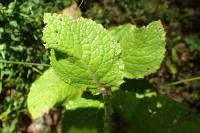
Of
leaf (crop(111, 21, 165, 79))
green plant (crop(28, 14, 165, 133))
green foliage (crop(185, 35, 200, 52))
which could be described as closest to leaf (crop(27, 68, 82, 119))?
green plant (crop(28, 14, 165, 133))

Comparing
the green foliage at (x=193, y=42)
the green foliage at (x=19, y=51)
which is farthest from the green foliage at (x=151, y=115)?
the green foliage at (x=193, y=42)

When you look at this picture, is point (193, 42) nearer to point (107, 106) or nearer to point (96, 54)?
point (107, 106)

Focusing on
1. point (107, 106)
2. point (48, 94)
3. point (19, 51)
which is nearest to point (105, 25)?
point (19, 51)

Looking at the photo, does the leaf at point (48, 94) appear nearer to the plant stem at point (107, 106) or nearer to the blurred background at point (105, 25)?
the blurred background at point (105, 25)

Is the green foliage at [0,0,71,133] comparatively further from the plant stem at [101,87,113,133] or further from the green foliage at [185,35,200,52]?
the green foliage at [185,35,200,52]

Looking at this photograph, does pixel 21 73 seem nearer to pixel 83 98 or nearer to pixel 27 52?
pixel 27 52
